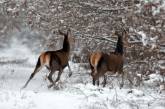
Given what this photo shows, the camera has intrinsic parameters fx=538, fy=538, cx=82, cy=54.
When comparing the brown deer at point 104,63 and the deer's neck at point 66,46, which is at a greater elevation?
the deer's neck at point 66,46

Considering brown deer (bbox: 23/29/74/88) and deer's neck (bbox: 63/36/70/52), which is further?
deer's neck (bbox: 63/36/70/52)

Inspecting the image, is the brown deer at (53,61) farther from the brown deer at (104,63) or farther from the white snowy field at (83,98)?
the brown deer at (104,63)

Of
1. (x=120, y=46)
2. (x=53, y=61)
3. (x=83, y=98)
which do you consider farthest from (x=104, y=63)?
(x=83, y=98)

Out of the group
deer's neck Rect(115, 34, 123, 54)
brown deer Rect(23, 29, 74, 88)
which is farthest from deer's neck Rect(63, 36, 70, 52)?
deer's neck Rect(115, 34, 123, 54)

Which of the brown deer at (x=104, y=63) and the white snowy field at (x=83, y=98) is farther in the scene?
the brown deer at (x=104, y=63)

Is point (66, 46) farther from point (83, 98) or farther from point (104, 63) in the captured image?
point (83, 98)

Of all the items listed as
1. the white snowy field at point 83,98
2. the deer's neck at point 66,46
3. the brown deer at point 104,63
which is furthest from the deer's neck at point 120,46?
the deer's neck at point 66,46

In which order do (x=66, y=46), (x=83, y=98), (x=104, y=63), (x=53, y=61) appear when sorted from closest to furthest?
(x=83, y=98) < (x=104, y=63) < (x=53, y=61) < (x=66, y=46)

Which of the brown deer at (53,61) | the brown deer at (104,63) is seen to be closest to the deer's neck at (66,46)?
the brown deer at (53,61)

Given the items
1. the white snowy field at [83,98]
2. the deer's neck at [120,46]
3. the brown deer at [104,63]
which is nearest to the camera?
the white snowy field at [83,98]

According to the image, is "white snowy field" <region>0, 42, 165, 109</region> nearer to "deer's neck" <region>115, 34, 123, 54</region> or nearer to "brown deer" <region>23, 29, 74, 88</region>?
"brown deer" <region>23, 29, 74, 88</region>

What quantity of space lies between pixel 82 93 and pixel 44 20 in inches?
313

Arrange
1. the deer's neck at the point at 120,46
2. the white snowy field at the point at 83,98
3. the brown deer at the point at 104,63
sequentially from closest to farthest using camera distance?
1. the white snowy field at the point at 83,98
2. the brown deer at the point at 104,63
3. the deer's neck at the point at 120,46

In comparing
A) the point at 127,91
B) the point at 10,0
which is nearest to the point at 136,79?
the point at 127,91
